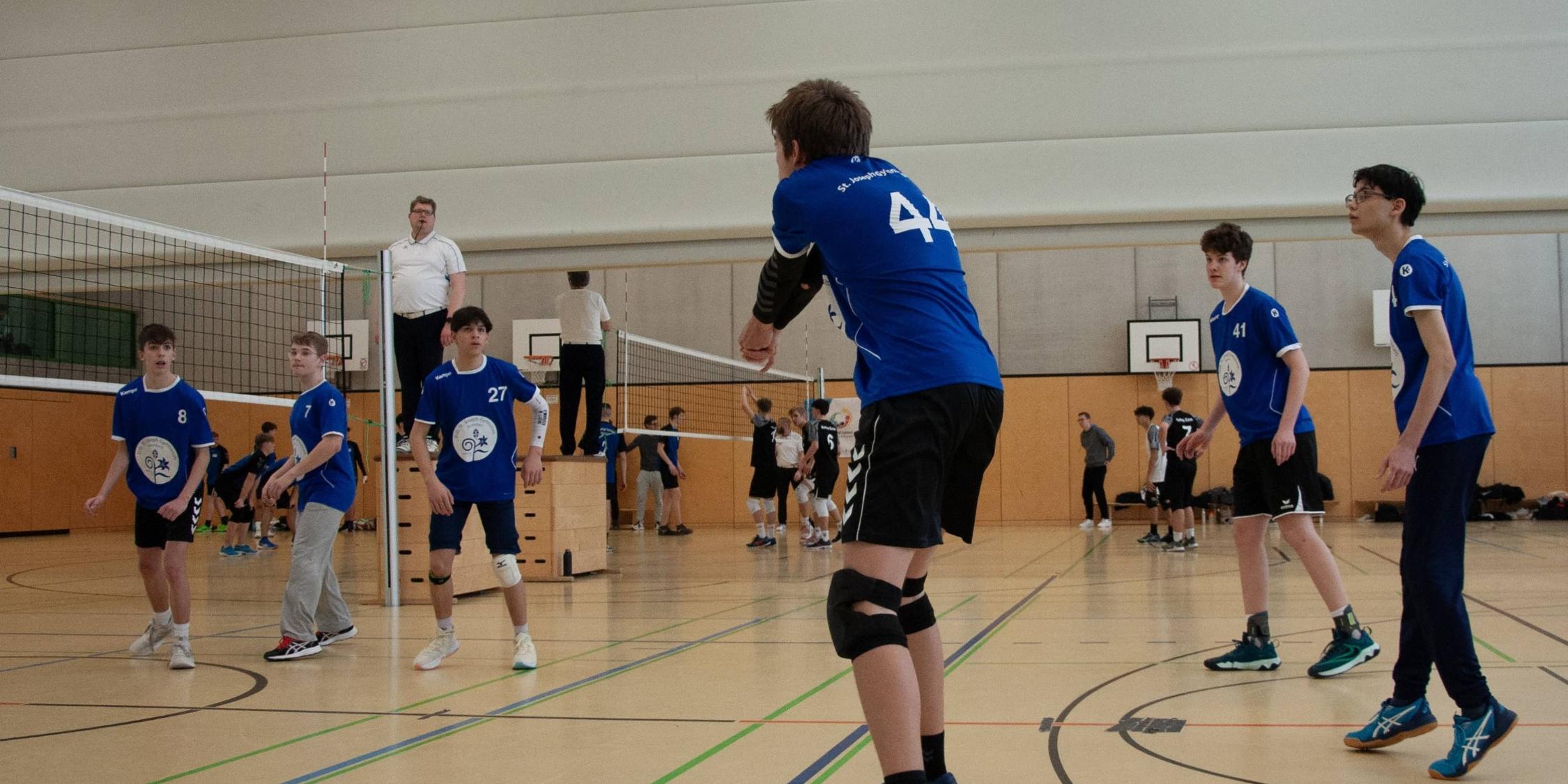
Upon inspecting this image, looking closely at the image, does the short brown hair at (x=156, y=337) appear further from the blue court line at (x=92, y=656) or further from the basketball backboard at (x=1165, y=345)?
the basketball backboard at (x=1165, y=345)

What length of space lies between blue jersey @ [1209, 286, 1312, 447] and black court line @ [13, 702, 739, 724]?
100 inches

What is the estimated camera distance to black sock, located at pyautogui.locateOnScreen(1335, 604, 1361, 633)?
4.77 m

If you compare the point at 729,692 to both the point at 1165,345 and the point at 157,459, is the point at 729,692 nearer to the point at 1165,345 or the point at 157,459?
the point at 157,459

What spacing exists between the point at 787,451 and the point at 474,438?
36.1 ft

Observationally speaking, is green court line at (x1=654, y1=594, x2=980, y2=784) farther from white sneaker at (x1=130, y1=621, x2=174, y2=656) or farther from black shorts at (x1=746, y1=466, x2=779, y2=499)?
black shorts at (x1=746, y1=466, x2=779, y2=499)

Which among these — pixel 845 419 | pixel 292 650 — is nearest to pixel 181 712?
pixel 292 650

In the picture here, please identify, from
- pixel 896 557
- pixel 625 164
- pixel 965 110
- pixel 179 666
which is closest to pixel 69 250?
pixel 625 164

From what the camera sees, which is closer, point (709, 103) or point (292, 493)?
point (709, 103)

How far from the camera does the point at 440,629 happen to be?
219 inches

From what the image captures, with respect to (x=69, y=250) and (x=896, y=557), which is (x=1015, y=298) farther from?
(x=896, y=557)

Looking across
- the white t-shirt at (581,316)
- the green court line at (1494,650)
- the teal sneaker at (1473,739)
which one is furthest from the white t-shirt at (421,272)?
the teal sneaker at (1473,739)

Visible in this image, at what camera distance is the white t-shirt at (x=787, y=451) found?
16.4 m

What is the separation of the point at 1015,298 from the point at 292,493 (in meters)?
13.4

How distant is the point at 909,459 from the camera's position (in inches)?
96.4
